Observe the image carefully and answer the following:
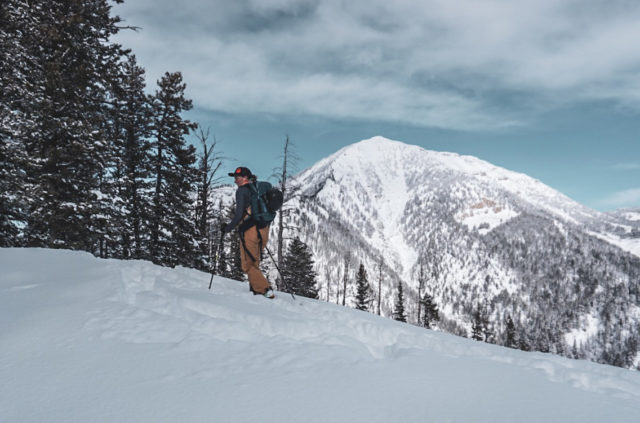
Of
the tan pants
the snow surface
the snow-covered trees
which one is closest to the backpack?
the tan pants

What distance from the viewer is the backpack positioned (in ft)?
22.0

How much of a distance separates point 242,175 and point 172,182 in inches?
475

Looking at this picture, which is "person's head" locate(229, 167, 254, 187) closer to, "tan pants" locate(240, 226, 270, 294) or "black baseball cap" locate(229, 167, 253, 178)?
"black baseball cap" locate(229, 167, 253, 178)

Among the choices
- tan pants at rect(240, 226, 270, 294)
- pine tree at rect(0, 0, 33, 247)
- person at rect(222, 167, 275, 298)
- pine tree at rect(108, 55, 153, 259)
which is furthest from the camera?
pine tree at rect(108, 55, 153, 259)

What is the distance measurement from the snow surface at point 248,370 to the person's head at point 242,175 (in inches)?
105

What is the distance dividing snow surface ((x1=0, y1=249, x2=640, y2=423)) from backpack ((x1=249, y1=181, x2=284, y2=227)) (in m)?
2.01

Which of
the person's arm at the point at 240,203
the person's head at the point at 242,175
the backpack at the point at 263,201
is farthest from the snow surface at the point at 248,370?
the person's head at the point at 242,175

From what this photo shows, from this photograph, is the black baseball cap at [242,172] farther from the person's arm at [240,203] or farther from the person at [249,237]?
the person's arm at [240,203]

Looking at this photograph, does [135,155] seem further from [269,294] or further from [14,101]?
[269,294]

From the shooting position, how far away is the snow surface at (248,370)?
2.43 metres

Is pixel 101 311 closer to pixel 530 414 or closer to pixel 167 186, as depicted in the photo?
pixel 530 414

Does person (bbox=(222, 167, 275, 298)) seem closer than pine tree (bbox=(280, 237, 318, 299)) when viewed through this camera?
Yes

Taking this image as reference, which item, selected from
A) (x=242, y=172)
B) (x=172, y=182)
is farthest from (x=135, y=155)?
(x=242, y=172)

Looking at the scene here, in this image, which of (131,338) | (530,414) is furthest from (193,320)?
(530,414)
